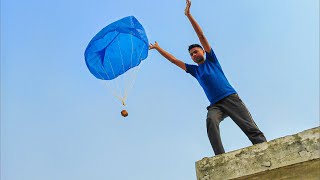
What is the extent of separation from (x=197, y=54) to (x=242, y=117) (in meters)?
1.09

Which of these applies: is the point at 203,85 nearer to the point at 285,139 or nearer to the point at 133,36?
the point at 285,139

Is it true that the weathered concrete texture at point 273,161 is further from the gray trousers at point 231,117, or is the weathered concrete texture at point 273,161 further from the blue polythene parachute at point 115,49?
the blue polythene parachute at point 115,49

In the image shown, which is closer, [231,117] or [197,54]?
[231,117]

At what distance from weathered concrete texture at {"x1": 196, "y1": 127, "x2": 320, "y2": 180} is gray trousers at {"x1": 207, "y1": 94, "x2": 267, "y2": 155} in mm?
688

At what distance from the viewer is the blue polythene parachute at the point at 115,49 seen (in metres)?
7.01

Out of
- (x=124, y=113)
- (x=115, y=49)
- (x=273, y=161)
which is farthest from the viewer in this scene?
(x=115, y=49)

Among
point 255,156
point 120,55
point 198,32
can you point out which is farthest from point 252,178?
point 120,55

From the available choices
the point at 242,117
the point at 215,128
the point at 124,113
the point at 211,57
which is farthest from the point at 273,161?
the point at 124,113

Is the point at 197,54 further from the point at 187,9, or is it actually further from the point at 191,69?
the point at 187,9

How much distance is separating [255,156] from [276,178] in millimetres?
261

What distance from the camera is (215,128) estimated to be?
4.56 m

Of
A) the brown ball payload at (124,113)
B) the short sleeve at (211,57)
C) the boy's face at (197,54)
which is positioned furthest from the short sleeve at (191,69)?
the brown ball payload at (124,113)

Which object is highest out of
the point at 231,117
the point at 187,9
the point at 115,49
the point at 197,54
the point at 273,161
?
the point at 115,49

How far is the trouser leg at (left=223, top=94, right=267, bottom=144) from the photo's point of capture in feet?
15.1
